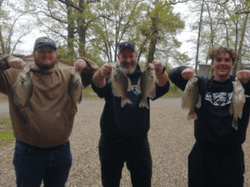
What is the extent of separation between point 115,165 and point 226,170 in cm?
160

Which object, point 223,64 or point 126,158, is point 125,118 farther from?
point 223,64

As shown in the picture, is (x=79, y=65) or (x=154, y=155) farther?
(x=154, y=155)

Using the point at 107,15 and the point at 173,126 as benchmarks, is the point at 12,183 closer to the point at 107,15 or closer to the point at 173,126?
the point at 173,126

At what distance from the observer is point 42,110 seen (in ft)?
8.28

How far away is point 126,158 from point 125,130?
469 millimetres

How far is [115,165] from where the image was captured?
2.89m

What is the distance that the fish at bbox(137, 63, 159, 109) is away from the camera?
2.54 m

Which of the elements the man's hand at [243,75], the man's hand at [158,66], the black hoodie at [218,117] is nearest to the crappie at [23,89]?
the man's hand at [158,66]

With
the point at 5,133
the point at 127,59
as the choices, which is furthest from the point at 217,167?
the point at 5,133

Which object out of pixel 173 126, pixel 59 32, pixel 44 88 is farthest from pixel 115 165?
pixel 59 32

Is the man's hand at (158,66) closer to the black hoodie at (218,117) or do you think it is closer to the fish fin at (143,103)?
the fish fin at (143,103)

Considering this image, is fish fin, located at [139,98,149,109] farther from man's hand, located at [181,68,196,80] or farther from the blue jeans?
the blue jeans

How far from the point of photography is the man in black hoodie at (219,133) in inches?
104

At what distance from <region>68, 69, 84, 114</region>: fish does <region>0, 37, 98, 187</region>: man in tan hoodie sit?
45 mm
